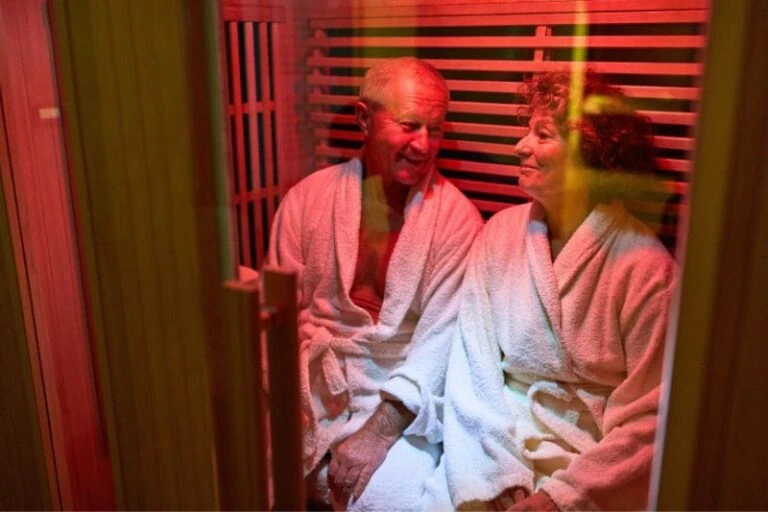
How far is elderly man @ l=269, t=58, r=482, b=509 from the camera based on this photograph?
109 centimetres

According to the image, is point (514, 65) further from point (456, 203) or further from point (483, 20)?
point (456, 203)

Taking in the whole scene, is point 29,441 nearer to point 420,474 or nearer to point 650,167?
point 420,474

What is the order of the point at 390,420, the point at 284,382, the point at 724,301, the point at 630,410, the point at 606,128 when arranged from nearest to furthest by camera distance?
1. the point at 724,301
2. the point at 284,382
3. the point at 630,410
4. the point at 606,128
5. the point at 390,420

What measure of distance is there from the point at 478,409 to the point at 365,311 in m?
0.23

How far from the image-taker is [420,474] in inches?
41.5

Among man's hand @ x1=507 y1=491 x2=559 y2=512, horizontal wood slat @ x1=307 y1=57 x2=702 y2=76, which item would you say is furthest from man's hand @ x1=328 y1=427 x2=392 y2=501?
horizontal wood slat @ x1=307 y1=57 x2=702 y2=76

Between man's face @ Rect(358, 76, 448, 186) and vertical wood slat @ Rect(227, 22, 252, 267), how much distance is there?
24 centimetres

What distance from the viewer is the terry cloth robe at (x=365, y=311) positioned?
1.10 metres

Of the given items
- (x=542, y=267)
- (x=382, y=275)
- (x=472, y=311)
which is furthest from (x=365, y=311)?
(x=542, y=267)

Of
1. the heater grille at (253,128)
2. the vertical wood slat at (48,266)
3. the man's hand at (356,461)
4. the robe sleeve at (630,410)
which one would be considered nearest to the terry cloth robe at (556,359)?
the robe sleeve at (630,410)

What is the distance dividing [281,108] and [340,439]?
506 mm

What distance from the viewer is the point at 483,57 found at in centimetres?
115

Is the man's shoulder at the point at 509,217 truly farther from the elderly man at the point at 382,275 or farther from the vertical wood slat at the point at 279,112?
the vertical wood slat at the point at 279,112

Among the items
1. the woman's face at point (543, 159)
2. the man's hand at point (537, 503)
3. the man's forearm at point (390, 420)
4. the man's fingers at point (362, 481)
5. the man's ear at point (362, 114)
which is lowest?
the man's fingers at point (362, 481)
